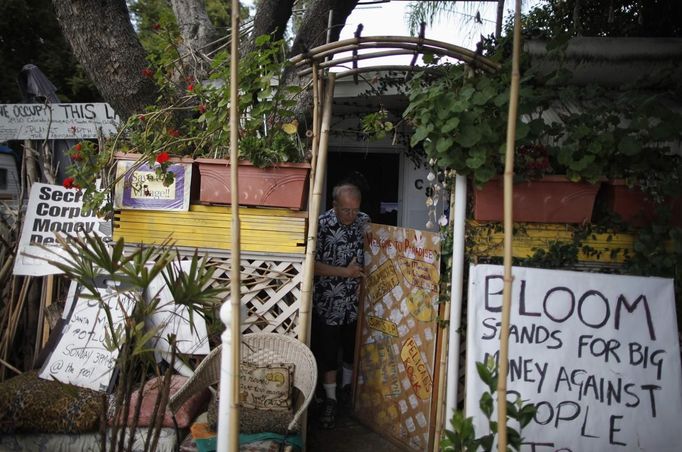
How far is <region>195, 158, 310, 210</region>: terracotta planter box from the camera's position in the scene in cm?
336

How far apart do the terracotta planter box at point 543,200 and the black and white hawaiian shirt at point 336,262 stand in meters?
1.24

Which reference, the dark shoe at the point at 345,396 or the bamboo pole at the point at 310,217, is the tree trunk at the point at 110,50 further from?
the dark shoe at the point at 345,396

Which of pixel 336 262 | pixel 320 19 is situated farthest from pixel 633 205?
pixel 320 19

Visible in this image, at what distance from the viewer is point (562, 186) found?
285cm

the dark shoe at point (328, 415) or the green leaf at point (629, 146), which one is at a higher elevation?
the green leaf at point (629, 146)

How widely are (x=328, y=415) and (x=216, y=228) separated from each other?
1611 mm

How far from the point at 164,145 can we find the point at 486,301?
230 cm

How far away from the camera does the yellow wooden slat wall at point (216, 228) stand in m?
3.43

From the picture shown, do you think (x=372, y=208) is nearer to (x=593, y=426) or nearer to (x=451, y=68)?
(x=451, y=68)

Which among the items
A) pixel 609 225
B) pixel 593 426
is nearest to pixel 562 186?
pixel 609 225

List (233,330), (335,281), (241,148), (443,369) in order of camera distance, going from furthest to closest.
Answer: (335,281) < (241,148) < (443,369) < (233,330)

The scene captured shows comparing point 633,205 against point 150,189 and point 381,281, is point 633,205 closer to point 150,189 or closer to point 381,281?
point 381,281

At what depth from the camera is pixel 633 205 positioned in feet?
9.46

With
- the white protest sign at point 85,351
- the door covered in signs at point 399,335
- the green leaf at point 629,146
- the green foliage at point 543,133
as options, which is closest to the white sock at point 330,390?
the door covered in signs at point 399,335
